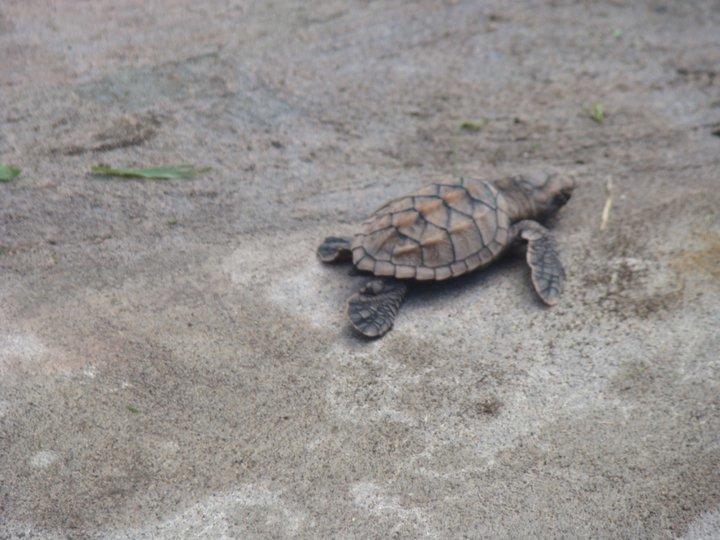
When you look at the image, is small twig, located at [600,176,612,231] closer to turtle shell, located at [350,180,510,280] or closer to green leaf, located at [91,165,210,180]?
turtle shell, located at [350,180,510,280]

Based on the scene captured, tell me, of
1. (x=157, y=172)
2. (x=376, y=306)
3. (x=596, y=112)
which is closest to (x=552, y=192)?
(x=596, y=112)

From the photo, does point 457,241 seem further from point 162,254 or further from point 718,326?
point 162,254

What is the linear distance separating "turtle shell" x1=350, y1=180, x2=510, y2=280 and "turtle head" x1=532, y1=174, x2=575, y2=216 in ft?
1.48

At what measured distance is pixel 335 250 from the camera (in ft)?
14.8

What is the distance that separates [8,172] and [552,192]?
3563 mm

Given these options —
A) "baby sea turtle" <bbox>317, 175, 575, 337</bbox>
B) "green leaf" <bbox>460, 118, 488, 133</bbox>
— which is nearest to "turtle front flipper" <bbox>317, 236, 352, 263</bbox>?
"baby sea turtle" <bbox>317, 175, 575, 337</bbox>

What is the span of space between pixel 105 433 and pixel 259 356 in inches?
33.2

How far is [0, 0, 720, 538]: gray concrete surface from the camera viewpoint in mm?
3164

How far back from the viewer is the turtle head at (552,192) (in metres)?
4.86

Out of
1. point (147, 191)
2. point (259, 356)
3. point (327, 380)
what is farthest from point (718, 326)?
point (147, 191)

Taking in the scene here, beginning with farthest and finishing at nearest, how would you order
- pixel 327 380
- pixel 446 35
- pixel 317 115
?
pixel 446 35
pixel 317 115
pixel 327 380

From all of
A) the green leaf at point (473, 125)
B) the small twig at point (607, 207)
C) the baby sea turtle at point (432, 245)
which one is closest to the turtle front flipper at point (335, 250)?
the baby sea turtle at point (432, 245)

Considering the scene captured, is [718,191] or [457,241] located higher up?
[457,241]

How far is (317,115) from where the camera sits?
5820 millimetres
